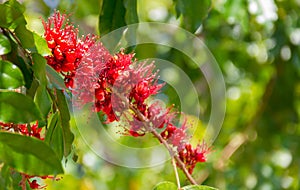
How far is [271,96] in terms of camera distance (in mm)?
3240

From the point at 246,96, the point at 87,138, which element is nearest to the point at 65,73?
the point at 87,138

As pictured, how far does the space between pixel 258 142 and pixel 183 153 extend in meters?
1.71

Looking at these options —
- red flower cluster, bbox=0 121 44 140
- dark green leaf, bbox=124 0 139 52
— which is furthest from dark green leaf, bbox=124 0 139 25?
red flower cluster, bbox=0 121 44 140

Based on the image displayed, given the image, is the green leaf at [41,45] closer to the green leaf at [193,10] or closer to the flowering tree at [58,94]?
the flowering tree at [58,94]

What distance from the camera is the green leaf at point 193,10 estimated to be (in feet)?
5.58

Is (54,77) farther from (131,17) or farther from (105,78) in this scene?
(131,17)

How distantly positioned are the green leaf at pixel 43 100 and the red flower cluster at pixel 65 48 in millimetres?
151

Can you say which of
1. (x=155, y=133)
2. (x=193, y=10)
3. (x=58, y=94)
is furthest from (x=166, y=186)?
(x=193, y=10)

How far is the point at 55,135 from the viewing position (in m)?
1.16

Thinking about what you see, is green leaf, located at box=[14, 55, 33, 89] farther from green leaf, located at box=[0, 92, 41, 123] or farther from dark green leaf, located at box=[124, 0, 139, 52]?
dark green leaf, located at box=[124, 0, 139, 52]

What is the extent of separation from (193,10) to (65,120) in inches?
23.8

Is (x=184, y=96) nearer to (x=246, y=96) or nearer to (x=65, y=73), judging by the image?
(x=65, y=73)

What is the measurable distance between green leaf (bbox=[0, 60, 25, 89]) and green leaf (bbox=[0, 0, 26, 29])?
0.10 metres

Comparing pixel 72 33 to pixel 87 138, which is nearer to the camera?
pixel 72 33
